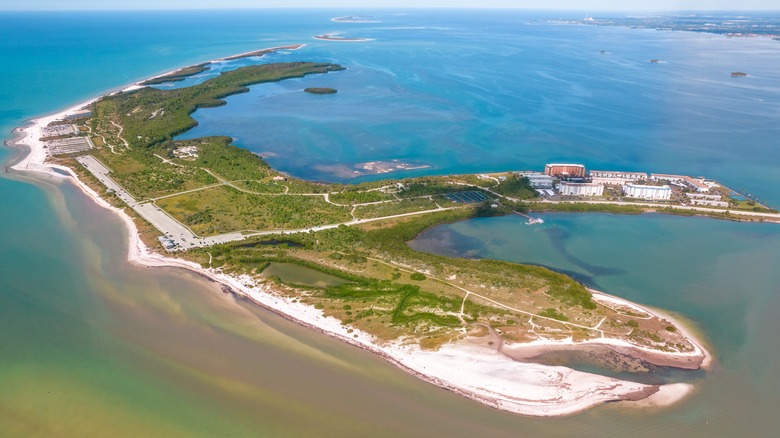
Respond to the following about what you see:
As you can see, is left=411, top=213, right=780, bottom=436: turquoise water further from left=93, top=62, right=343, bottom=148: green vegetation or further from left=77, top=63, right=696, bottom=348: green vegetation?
left=93, top=62, right=343, bottom=148: green vegetation

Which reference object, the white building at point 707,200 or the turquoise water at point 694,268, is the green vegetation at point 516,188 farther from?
the white building at point 707,200

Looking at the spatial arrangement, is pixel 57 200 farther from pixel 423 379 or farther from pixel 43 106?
pixel 43 106

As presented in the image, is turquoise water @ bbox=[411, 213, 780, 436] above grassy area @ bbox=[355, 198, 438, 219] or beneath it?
beneath

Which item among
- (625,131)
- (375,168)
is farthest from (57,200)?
(625,131)

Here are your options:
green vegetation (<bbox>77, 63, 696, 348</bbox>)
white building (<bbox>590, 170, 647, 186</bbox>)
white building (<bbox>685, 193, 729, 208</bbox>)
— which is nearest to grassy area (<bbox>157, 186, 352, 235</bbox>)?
green vegetation (<bbox>77, 63, 696, 348</bbox>)

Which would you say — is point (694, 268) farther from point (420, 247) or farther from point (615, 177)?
point (420, 247)

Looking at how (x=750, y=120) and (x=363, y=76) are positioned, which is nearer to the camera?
(x=750, y=120)
